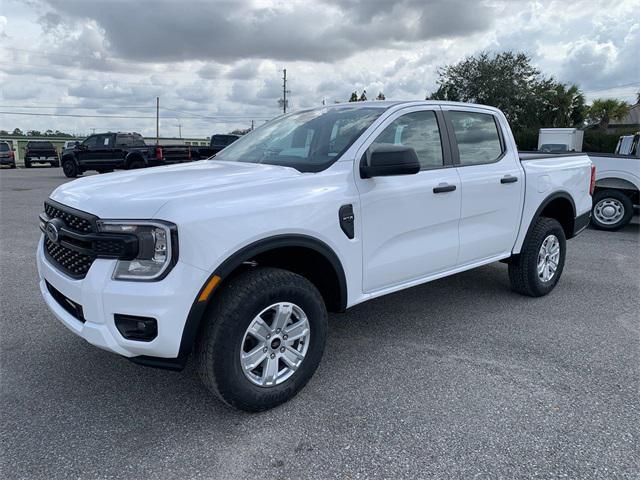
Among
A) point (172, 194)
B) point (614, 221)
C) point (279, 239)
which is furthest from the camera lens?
point (614, 221)

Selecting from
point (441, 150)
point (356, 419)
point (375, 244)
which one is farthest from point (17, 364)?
point (441, 150)

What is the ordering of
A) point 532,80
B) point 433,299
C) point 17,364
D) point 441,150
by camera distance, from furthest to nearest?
point 532,80, point 433,299, point 441,150, point 17,364

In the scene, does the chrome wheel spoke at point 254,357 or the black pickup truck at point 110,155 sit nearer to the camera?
the chrome wheel spoke at point 254,357

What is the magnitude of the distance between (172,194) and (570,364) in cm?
295

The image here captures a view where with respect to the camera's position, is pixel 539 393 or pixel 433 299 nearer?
pixel 539 393

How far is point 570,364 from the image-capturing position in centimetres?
348

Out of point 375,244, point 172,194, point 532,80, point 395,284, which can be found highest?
point 532,80

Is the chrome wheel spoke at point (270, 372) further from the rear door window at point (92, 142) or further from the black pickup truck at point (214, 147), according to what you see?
the rear door window at point (92, 142)

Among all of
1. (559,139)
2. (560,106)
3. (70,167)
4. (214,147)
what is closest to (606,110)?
(560,106)

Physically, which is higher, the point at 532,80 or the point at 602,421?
the point at 532,80

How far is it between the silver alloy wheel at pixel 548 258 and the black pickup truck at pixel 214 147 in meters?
16.6

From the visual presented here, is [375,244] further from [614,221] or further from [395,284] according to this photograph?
[614,221]

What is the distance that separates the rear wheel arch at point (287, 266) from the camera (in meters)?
2.46

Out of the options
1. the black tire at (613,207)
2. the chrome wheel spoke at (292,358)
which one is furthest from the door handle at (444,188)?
the black tire at (613,207)
